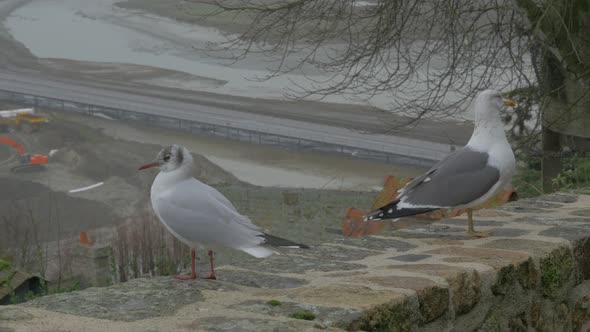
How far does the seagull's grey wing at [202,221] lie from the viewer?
3482 millimetres

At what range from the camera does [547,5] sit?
29.2 feet

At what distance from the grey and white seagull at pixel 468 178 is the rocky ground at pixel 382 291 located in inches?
5.2

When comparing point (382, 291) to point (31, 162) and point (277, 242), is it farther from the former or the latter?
point (31, 162)

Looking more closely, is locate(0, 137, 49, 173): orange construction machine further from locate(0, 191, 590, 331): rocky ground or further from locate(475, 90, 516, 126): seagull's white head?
locate(0, 191, 590, 331): rocky ground

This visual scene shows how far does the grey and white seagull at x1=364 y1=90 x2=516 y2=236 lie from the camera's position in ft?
15.1

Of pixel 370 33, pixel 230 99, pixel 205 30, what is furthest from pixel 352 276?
pixel 205 30

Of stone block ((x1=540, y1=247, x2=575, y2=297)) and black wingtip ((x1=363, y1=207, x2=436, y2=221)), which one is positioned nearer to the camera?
stone block ((x1=540, y1=247, x2=575, y2=297))

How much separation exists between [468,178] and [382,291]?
1.58 meters

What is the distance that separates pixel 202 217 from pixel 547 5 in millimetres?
6204

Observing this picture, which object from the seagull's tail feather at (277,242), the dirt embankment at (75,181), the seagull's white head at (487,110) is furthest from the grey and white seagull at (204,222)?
the dirt embankment at (75,181)

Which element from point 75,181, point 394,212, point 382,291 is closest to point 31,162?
point 75,181

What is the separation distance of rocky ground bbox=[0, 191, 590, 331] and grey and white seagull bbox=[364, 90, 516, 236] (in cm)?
13

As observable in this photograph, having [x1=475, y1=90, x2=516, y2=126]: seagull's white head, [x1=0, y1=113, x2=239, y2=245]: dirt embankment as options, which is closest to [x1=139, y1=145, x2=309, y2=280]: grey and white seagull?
[x1=475, y1=90, x2=516, y2=126]: seagull's white head

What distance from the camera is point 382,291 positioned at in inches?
125
